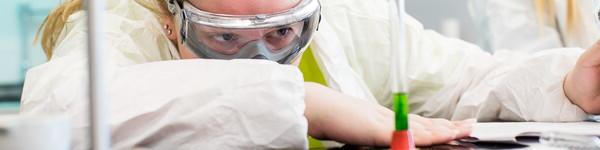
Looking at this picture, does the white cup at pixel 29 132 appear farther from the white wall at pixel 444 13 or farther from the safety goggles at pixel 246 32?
the white wall at pixel 444 13

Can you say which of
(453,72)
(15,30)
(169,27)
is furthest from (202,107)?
(15,30)

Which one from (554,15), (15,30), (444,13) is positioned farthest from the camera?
(15,30)

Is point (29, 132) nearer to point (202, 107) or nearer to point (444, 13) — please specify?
point (202, 107)

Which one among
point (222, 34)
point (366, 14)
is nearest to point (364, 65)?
point (366, 14)

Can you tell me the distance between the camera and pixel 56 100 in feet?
2.45

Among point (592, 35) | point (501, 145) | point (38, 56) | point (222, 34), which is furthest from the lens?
point (592, 35)

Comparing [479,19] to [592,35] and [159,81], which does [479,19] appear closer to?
[592,35]

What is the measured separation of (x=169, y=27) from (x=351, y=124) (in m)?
0.37

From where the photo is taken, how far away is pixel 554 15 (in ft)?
5.89

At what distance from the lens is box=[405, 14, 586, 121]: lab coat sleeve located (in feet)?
3.67

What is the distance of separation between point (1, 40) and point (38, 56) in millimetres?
1112

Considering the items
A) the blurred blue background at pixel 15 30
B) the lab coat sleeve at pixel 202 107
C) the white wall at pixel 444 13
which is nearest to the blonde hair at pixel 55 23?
the lab coat sleeve at pixel 202 107

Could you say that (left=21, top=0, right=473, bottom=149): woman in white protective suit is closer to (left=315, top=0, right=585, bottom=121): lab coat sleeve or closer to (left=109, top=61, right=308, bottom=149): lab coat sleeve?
(left=109, top=61, right=308, bottom=149): lab coat sleeve

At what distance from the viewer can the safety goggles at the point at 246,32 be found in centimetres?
90
